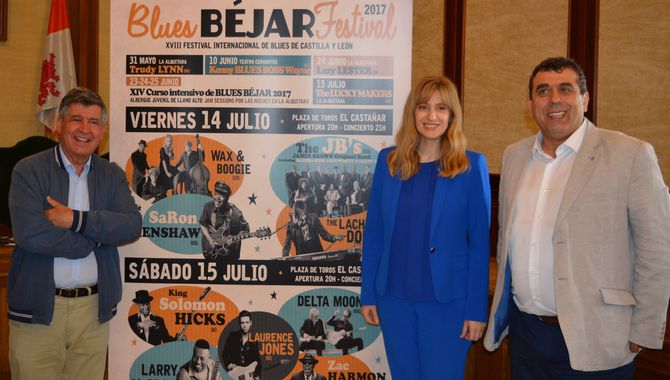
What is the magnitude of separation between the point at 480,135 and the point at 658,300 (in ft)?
8.15

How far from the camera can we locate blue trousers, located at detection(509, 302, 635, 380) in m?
1.95

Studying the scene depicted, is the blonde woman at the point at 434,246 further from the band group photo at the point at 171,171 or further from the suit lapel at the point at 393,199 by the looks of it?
the band group photo at the point at 171,171

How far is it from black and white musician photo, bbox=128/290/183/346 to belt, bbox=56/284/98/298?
1.65 ft

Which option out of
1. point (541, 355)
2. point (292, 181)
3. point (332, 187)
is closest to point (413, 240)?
point (541, 355)

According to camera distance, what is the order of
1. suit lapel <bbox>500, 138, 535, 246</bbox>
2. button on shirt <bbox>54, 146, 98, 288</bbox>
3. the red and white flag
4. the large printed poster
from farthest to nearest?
the red and white flag, the large printed poster, button on shirt <bbox>54, 146, 98, 288</bbox>, suit lapel <bbox>500, 138, 535, 246</bbox>

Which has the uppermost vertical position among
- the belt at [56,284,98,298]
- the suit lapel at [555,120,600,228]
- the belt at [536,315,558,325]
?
the suit lapel at [555,120,600,228]

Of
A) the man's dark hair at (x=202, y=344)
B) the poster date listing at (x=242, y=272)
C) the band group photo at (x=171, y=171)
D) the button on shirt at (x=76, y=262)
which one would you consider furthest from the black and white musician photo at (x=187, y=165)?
the man's dark hair at (x=202, y=344)

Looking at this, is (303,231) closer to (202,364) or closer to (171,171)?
(171,171)

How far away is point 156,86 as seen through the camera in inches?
119

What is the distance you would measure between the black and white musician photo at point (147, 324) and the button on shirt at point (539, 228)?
1870mm

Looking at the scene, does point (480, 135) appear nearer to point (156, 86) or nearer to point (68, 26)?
point (156, 86)

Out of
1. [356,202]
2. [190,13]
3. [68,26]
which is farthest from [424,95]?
[68,26]

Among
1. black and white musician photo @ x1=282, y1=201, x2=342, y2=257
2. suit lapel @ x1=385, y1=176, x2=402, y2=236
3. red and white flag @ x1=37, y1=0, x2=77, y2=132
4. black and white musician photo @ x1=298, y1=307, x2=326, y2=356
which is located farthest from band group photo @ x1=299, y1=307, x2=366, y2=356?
red and white flag @ x1=37, y1=0, x2=77, y2=132

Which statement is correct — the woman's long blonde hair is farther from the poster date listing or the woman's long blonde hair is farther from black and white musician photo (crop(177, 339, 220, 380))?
black and white musician photo (crop(177, 339, 220, 380))
